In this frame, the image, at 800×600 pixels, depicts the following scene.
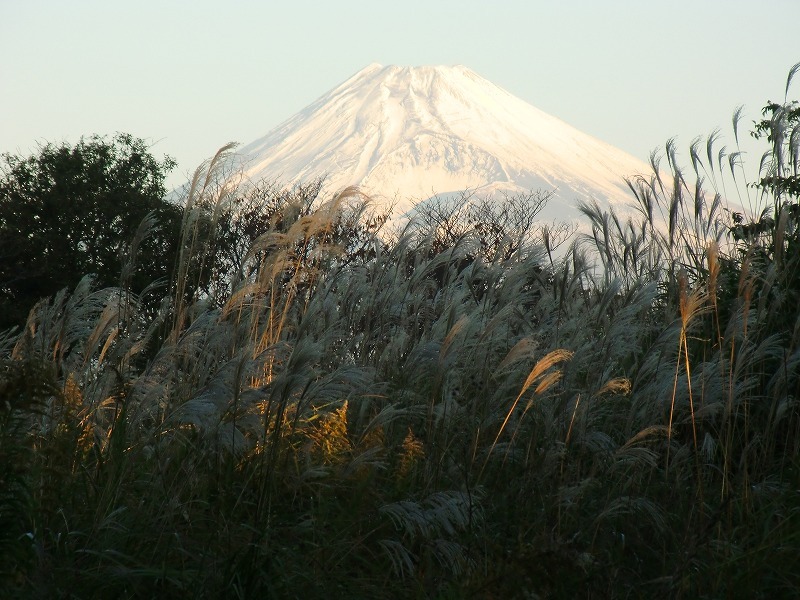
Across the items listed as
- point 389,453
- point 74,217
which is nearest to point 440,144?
point 74,217

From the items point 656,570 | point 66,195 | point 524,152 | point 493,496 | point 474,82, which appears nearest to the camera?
point 656,570

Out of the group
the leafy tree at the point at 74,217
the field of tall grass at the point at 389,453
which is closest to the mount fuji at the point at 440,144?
the leafy tree at the point at 74,217

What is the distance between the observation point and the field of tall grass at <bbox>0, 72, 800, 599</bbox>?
300 cm

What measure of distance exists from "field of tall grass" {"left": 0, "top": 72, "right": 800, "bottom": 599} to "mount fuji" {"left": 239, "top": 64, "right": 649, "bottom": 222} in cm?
10489

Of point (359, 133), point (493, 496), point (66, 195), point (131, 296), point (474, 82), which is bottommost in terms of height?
point (493, 496)

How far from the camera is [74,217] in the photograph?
24578 millimetres

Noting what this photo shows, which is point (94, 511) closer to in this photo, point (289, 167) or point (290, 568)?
point (290, 568)

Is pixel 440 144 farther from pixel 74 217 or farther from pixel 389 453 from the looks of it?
pixel 389 453

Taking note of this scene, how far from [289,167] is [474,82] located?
2219 inches

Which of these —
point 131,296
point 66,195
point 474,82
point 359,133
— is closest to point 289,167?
point 359,133

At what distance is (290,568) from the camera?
3098 millimetres

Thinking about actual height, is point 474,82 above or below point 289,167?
above

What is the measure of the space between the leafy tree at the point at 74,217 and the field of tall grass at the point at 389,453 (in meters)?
17.4

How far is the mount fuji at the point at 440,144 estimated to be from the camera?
414 feet
